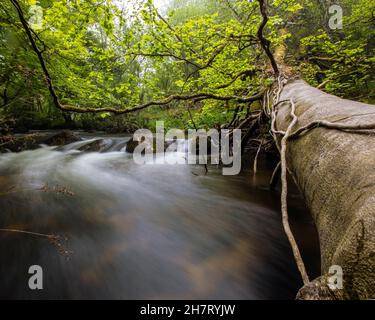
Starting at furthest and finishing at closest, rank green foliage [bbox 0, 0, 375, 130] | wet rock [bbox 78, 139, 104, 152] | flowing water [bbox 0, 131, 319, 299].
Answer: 1. wet rock [bbox 78, 139, 104, 152]
2. green foliage [bbox 0, 0, 375, 130]
3. flowing water [bbox 0, 131, 319, 299]

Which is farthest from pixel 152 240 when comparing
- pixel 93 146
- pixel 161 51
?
pixel 93 146

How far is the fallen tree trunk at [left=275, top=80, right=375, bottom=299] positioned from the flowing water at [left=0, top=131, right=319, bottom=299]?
53.5 inches

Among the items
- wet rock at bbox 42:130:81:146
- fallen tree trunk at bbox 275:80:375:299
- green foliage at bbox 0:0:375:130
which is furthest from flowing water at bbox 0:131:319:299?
wet rock at bbox 42:130:81:146

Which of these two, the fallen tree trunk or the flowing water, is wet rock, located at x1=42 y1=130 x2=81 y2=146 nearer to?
the flowing water

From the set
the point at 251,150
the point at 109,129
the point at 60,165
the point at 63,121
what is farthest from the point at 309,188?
the point at 63,121

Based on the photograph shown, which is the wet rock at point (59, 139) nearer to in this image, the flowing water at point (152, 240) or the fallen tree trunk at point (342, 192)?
the flowing water at point (152, 240)

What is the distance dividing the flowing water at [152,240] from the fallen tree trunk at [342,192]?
1.36m

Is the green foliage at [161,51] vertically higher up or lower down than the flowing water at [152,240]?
higher up

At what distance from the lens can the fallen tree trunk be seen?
0.66m

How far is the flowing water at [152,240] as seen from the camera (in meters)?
2.01

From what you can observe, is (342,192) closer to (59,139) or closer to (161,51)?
(161,51)

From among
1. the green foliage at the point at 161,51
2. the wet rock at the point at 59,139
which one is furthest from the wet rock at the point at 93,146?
the green foliage at the point at 161,51

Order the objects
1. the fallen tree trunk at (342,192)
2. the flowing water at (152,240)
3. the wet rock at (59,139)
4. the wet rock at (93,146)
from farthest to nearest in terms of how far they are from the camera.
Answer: the wet rock at (59,139) < the wet rock at (93,146) < the flowing water at (152,240) < the fallen tree trunk at (342,192)

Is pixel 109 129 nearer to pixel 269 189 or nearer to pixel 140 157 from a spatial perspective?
pixel 140 157
